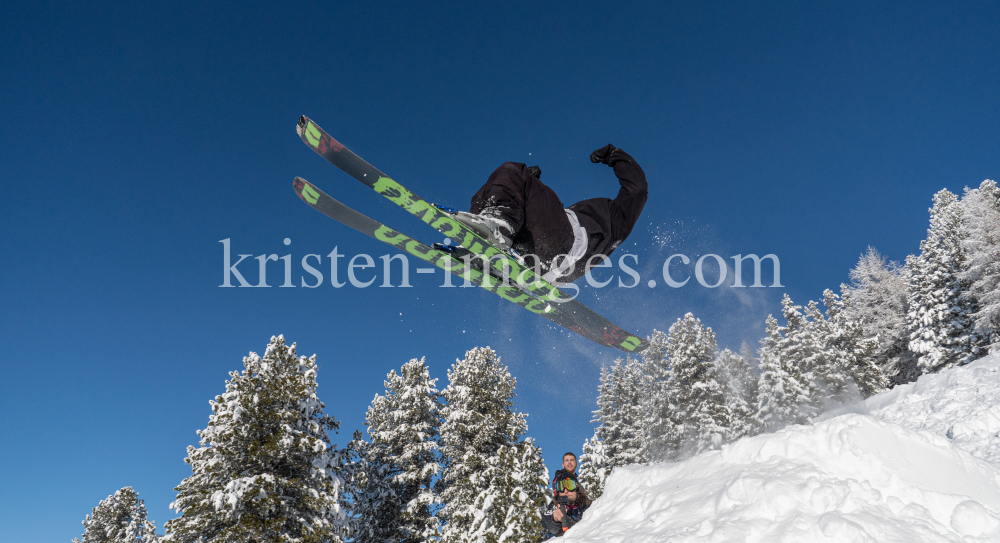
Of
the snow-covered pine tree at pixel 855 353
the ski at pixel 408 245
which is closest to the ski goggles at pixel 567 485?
the ski at pixel 408 245

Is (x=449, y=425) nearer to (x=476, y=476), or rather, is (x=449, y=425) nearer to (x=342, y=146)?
(x=476, y=476)

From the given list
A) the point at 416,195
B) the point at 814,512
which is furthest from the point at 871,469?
the point at 416,195

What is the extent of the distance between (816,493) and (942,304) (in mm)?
25743

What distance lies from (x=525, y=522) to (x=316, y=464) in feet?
18.9

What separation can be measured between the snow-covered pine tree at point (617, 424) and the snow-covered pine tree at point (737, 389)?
151 inches

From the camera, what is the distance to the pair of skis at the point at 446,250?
5.62m

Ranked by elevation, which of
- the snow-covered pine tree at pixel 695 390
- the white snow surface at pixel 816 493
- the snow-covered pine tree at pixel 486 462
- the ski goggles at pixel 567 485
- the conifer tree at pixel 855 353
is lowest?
the white snow surface at pixel 816 493

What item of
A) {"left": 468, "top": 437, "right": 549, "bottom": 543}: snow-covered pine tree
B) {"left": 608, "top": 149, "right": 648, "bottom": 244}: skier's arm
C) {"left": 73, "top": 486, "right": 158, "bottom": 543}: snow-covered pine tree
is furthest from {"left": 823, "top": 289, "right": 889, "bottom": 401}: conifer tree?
{"left": 73, "top": 486, "right": 158, "bottom": 543}: snow-covered pine tree

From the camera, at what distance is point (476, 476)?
15383mm

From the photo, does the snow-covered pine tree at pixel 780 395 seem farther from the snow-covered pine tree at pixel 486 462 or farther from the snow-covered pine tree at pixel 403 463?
the snow-covered pine tree at pixel 403 463

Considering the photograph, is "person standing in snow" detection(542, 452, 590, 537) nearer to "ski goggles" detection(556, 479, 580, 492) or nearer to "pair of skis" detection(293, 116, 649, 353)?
"ski goggles" detection(556, 479, 580, 492)

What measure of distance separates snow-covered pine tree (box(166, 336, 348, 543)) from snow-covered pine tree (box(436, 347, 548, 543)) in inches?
147

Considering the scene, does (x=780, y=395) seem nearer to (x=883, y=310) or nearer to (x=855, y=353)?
(x=855, y=353)

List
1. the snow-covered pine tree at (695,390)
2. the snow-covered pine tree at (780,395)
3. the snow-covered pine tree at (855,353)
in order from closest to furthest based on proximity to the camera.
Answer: the snow-covered pine tree at (695,390)
the snow-covered pine tree at (780,395)
the snow-covered pine tree at (855,353)
